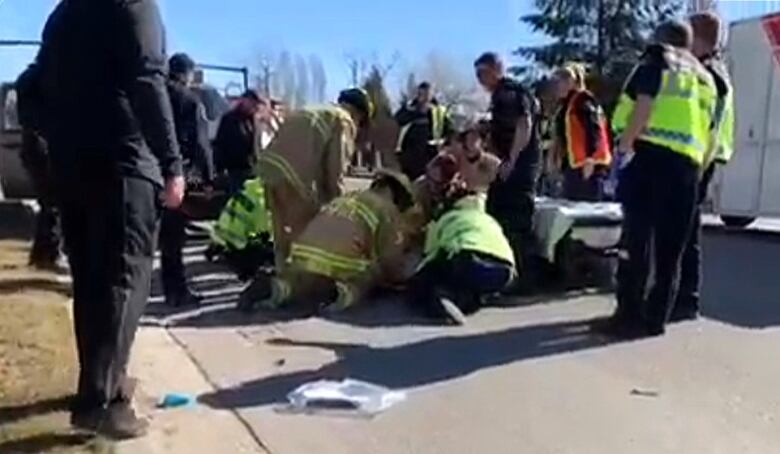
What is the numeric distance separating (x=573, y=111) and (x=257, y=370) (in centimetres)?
520

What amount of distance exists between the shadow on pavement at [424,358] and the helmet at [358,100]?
2517 millimetres

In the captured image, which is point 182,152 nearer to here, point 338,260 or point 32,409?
point 338,260

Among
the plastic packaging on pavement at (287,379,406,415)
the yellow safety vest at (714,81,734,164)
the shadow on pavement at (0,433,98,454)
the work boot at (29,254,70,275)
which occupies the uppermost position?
the yellow safety vest at (714,81,734,164)

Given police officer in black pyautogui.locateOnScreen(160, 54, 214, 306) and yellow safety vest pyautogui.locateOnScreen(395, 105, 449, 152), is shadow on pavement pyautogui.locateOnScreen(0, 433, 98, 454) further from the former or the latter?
yellow safety vest pyautogui.locateOnScreen(395, 105, 449, 152)

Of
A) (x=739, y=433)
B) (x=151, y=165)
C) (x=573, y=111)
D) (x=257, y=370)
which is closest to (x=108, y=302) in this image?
(x=151, y=165)

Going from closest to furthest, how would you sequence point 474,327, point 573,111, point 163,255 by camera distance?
point 474,327 → point 163,255 → point 573,111

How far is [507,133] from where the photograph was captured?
10914mm

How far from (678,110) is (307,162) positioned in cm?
321

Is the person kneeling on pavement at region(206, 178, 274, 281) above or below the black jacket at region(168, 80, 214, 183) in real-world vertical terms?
below

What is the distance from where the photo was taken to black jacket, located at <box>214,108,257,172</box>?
12.0 metres

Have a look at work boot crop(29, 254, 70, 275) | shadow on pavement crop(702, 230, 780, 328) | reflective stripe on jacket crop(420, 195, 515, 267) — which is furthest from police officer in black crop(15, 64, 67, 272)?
shadow on pavement crop(702, 230, 780, 328)

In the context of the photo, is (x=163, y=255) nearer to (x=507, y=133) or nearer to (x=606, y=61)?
(x=507, y=133)

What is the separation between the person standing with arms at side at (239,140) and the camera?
12.0 meters

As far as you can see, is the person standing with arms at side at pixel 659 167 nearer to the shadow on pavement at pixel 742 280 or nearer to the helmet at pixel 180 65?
the shadow on pavement at pixel 742 280
